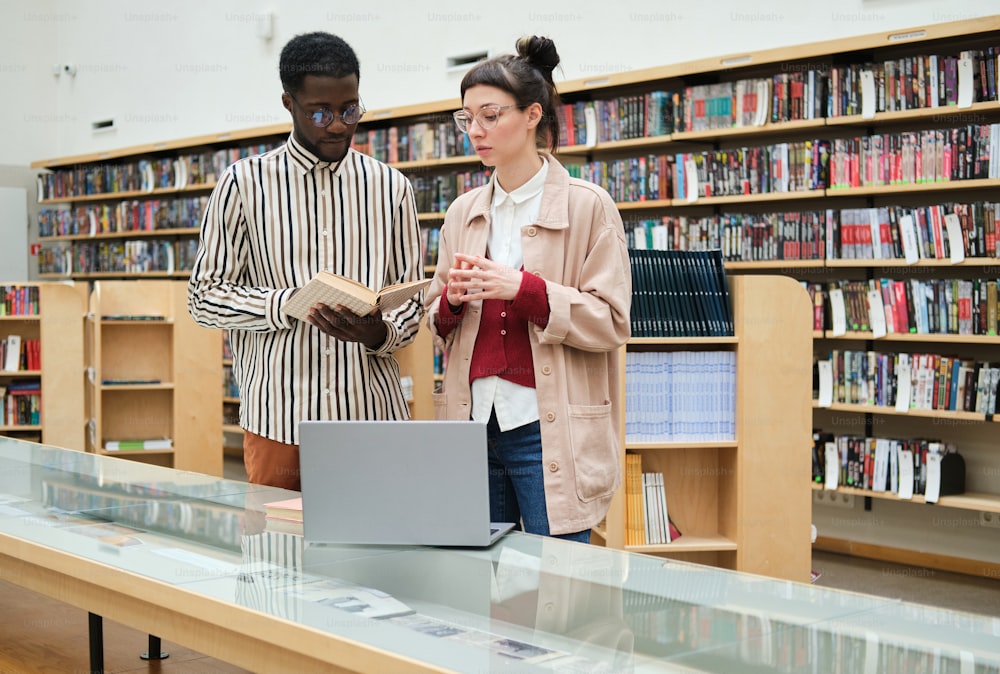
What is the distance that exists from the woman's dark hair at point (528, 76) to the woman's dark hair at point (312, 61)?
28 cm

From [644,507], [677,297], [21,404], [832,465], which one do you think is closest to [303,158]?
[677,297]

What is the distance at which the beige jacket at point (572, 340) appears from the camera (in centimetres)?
196

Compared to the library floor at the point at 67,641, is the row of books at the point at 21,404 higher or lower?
higher

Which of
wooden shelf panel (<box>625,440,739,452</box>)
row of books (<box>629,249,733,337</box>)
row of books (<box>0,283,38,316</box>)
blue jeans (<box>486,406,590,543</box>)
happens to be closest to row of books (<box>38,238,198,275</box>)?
row of books (<box>0,283,38,316</box>)

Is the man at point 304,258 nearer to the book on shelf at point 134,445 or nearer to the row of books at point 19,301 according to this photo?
the book on shelf at point 134,445

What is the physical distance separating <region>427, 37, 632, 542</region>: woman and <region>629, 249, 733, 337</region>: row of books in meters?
1.47

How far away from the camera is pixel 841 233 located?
516 centimetres

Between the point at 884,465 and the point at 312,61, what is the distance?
380 centimetres

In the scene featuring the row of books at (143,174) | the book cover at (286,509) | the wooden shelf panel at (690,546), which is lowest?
the wooden shelf panel at (690,546)

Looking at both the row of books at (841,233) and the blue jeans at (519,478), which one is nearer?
the blue jeans at (519,478)

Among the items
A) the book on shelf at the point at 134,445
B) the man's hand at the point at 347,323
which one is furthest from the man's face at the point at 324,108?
the book on shelf at the point at 134,445

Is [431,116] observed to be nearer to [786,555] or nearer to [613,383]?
[786,555]

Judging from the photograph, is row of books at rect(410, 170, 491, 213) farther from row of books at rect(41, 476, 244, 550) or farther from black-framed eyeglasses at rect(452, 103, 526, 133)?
black-framed eyeglasses at rect(452, 103, 526, 133)

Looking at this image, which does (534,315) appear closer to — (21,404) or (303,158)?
(303,158)
